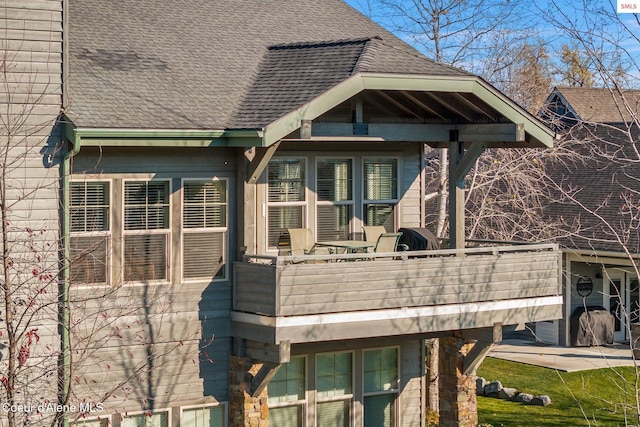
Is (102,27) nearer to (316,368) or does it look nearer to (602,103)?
(316,368)

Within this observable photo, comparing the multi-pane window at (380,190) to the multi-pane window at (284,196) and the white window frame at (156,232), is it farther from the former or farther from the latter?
the white window frame at (156,232)

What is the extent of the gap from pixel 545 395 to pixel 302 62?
9674mm

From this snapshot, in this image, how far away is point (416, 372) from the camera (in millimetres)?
19688

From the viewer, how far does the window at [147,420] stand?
16.8m

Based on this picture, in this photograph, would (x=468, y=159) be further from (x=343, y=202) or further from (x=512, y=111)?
(x=343, y=202)

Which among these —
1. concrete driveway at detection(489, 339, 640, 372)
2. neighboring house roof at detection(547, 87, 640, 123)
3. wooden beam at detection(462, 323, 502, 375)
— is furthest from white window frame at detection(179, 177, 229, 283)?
neighboring house roof at detection(547, 87, 640, 123)

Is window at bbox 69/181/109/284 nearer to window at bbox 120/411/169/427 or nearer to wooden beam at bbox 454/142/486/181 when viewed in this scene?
window at bbox 120/411/169/427

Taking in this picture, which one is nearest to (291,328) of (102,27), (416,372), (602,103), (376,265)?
(376,265)

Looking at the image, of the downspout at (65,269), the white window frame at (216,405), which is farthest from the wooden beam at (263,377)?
the downspout at (65,269)

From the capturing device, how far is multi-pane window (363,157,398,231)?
19.1 meters

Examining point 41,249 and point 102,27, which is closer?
point 41,249

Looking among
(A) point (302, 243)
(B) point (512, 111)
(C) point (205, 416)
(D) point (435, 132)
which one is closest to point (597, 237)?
(D) point (435, 132)

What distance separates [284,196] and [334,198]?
99 cm

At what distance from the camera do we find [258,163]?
55.4 ft
